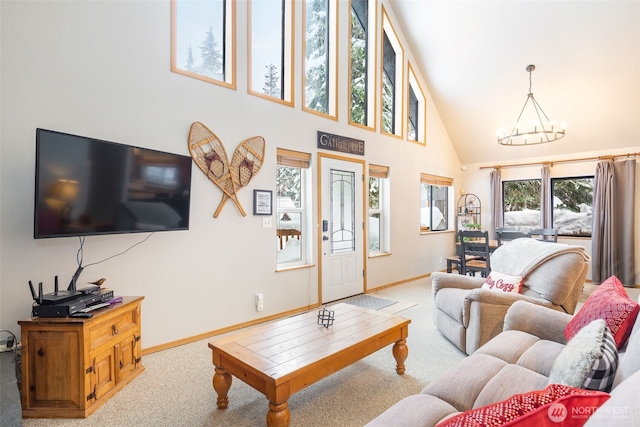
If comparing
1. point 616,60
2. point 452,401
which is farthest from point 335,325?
point 616,60

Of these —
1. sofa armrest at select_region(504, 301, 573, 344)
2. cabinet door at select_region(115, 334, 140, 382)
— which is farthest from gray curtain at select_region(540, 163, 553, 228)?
cabinet door at select_region(115, 334, 140, 382)

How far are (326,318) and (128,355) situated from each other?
1.53 metres

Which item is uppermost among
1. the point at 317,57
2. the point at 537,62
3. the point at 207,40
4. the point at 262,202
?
the point at 537,62

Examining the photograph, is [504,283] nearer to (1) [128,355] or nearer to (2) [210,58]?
(1) [128,355]

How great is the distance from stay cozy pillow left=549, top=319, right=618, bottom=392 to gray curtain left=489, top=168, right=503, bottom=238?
6.28 meters

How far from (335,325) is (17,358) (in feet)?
7.01

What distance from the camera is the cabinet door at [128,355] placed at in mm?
2468

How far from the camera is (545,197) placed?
20.9 feet

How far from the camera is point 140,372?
2684 millimetres

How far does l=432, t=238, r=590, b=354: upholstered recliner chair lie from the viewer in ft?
8.93

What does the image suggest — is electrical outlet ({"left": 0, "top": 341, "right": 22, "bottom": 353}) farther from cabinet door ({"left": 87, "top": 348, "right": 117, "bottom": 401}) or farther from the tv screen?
the tv screen

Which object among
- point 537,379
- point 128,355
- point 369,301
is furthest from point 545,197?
point 128,355

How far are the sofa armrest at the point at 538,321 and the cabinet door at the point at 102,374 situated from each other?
2.75 metres

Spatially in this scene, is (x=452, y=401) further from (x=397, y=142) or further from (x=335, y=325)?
(x=397, y=142)
